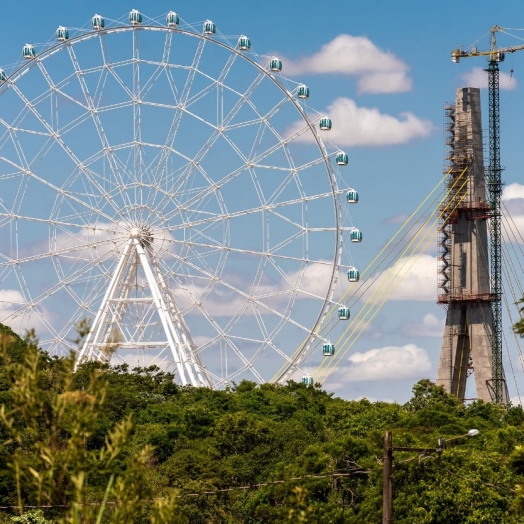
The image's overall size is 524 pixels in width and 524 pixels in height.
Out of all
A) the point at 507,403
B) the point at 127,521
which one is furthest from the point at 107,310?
the point at 127,521

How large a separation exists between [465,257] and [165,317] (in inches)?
1701

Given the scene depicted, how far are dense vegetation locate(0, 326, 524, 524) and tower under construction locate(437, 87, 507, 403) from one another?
12.1 m

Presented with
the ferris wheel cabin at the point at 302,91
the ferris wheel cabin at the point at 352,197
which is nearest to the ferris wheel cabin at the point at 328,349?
the ferris wheel cabin at the point at 352,197

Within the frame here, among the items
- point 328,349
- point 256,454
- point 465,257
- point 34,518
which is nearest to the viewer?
point 34,518

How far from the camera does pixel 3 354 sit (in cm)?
2055

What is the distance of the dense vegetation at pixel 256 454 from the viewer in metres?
20.2

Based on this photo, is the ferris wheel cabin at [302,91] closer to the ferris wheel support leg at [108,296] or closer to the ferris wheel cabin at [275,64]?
the ferris wheel cabin at [275,64]

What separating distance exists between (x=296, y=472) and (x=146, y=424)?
27.2 meters

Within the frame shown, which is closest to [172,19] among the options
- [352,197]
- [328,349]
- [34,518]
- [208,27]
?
[208,27]

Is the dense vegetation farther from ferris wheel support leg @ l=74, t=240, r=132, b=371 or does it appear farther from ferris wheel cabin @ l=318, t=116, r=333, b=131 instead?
ferris wheel cabin @ l=318, t=116, r=333, b=131

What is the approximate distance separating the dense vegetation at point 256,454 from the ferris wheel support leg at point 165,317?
3.49m

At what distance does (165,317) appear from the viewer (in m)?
88.4

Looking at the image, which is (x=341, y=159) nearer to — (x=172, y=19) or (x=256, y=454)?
(x=172, y=19)

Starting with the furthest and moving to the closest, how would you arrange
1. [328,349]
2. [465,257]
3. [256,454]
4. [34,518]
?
[465,257] → [328,349] → [256,454] → [34,518]
